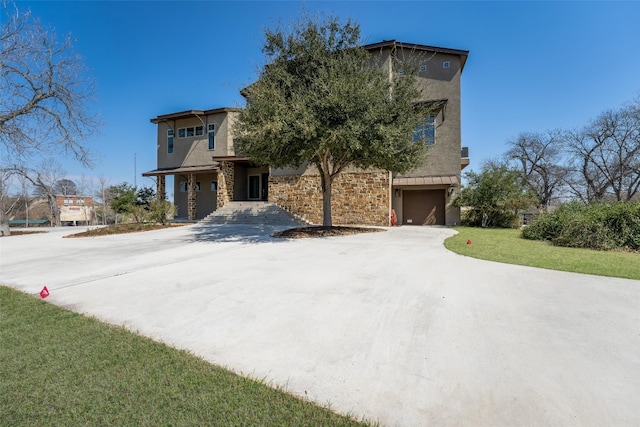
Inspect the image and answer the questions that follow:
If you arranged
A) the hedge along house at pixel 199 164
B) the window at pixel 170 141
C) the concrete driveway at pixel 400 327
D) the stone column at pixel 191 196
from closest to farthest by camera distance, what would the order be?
the concrete driveway at pixel 400 327 → the stone column at pixel 191 196 → the hedge along house at pixel 199 164 → the window at pixel 170 141

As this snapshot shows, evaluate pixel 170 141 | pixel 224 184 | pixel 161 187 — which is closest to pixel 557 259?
pixel 224 184

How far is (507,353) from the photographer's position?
293cm

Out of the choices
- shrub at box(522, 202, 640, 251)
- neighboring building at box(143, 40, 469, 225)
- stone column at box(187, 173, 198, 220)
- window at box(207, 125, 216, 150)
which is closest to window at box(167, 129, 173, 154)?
neighboring building at box(143, 40, 469, 225)

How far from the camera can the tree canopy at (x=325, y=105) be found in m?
9.88

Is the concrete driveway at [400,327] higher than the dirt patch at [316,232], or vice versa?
the dirt patch at [316,232]

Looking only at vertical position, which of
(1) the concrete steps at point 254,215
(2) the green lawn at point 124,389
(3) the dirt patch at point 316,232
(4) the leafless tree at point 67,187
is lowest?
(2) the green lawn at point 124,389

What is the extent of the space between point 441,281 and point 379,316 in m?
2.12

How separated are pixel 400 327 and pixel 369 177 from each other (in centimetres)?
1465

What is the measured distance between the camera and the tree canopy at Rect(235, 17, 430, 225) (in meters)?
9.88

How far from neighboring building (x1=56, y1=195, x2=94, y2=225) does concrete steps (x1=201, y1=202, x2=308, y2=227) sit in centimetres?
2115

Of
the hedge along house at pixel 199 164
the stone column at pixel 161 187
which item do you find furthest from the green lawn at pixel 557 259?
the stone column at pixel 161 187

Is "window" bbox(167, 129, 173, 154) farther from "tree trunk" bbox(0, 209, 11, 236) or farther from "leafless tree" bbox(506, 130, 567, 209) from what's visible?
"leafless tree" bbox(506, 130, 567, 209)

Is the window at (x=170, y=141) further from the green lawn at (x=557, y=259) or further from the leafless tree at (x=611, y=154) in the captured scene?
the leafless tree at (x=611, y=154)

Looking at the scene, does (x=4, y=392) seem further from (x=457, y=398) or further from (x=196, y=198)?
(x=196, y=198)
